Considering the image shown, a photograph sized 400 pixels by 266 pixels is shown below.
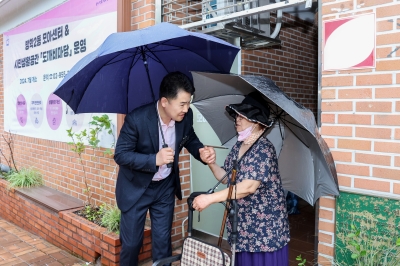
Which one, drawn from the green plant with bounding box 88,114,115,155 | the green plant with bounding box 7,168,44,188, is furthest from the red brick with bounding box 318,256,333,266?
the green plant with bounding box 7,168,44,188

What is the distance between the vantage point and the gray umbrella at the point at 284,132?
2057 millimetres

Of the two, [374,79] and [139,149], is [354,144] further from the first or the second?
[139,149]

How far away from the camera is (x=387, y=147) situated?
231 cm

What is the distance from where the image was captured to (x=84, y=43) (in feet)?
16.1

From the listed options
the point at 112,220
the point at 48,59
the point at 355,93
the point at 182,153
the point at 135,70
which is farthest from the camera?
the point at 48,59

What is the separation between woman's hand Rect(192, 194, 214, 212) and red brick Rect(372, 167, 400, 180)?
3.63ft

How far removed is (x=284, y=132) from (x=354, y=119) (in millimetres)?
472

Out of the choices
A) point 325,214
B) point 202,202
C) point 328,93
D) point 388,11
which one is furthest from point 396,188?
point 202,202

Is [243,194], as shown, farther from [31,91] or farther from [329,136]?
[31,91]

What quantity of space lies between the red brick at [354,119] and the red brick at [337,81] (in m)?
0.22

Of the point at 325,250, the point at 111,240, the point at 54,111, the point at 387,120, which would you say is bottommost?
the point at 111,240

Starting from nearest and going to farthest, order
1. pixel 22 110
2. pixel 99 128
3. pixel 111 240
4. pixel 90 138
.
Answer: pixel 111 240 → pixel 99 128 → pixel 90 138 → pixel 22 110

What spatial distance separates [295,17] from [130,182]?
4552mm

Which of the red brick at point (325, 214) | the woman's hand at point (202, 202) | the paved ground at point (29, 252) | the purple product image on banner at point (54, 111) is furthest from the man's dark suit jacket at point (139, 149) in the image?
the purple product image on banner at point (54, 111)
